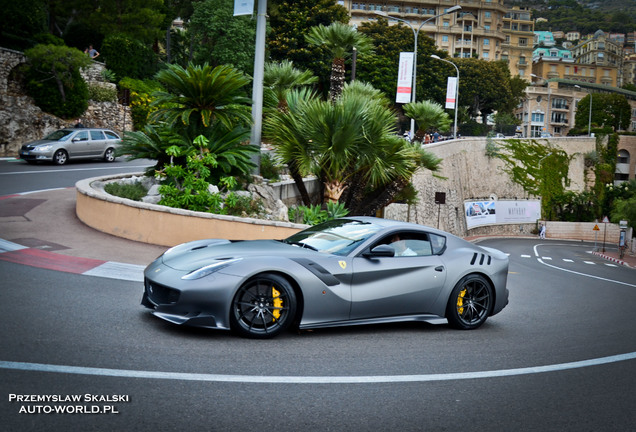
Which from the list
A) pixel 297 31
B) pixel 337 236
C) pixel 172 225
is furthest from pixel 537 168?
pixel 337 236

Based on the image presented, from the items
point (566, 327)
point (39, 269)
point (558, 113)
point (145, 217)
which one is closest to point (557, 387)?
point (566, 327)

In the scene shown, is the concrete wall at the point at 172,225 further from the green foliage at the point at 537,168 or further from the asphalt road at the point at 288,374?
the green foliage at the point at 537,168

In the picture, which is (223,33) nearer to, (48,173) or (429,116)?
(48,173)

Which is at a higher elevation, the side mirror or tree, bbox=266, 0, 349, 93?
tree, bbox=266, 0, 349, 93

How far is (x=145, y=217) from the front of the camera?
12.5m

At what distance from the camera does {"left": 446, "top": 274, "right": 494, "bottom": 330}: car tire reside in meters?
8.13

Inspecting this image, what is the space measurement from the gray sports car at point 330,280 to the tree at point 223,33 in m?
43.6

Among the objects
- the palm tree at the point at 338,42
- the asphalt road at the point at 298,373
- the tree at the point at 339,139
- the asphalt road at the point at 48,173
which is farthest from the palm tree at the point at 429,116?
the asphalt road at the point at 298,373

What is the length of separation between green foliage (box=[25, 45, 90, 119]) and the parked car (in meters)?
6.69

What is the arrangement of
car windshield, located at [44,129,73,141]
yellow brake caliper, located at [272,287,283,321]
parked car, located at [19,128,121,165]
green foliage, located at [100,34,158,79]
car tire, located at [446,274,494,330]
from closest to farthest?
yellow brake caliper, located at [272,287,283,321], car tire, located at [446,274,494,330], parked car, located at [19,128,121,165], car windshield, located at [44,129,73,141], green foliage, located at [100,34,158,79]

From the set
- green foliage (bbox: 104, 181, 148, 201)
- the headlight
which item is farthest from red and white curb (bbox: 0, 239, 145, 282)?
green foliage (bbox: 104, 181, 148, 201)

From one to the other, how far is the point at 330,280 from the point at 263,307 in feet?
2.73

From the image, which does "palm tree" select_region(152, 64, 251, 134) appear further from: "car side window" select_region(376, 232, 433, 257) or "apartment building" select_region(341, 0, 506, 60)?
"apartment building" select_region(341, 0, 506, 60)

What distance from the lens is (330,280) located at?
7.12 metres
